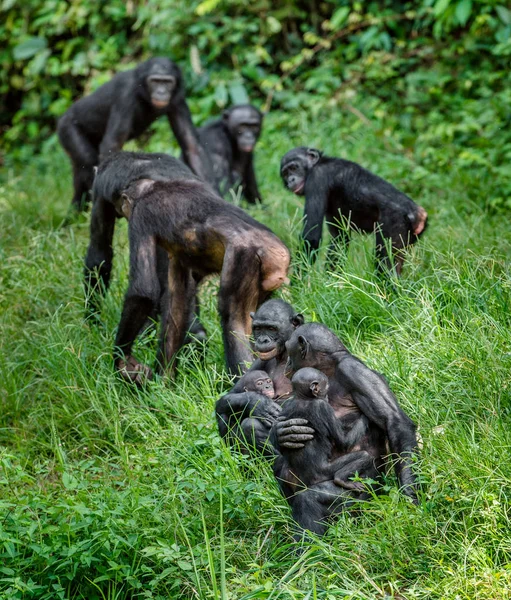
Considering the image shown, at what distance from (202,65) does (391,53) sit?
8.38 feet

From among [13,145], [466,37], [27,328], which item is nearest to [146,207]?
[27,328]

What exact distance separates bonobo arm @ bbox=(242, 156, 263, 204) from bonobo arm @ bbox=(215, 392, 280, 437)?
17.4 feet

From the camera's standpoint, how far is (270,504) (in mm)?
4312

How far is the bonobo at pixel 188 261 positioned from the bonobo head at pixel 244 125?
144 inches

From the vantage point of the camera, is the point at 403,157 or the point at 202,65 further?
the point at 202,65

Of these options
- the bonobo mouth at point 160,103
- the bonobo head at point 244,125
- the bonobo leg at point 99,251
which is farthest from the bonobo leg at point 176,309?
the bonobo head at point 244,125

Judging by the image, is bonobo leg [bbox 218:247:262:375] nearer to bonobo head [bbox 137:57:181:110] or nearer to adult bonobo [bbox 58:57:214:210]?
adult bonobo [bbox 58:57:214:210]

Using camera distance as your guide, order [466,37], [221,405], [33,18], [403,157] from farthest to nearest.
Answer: [33,18], [466,37], [403,157], [221,405]

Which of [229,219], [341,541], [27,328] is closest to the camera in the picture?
[341,541]

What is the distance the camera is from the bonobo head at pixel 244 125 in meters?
9.93

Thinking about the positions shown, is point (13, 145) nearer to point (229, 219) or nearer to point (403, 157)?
point (403, 157)

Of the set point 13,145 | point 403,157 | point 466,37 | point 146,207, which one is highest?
point 146,207

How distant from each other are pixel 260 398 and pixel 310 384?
2.07 ft

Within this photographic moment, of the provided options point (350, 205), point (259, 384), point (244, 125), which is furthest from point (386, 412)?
point (244, 125)
